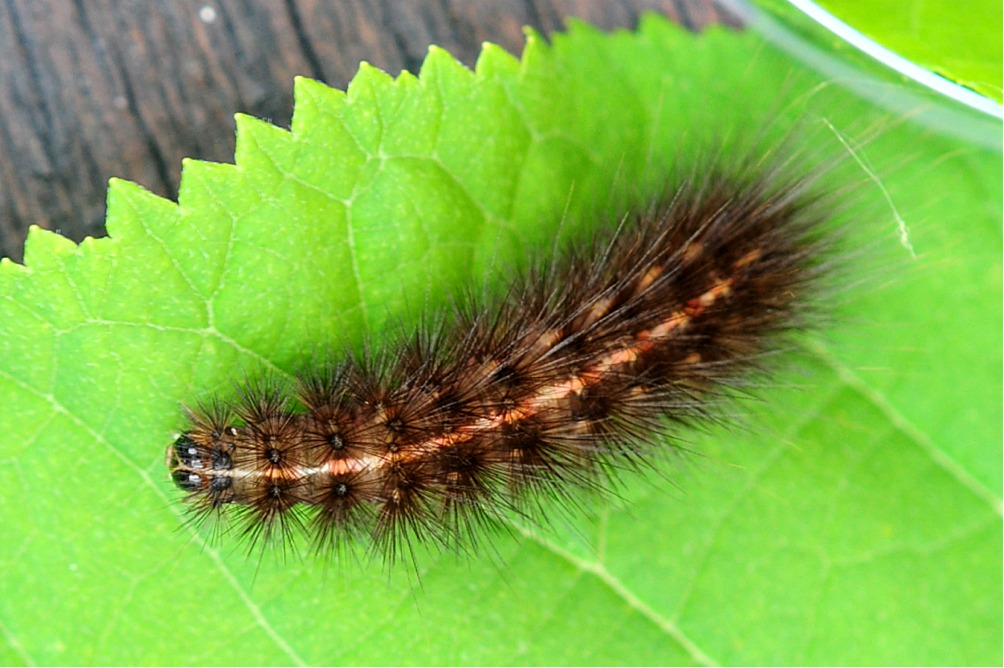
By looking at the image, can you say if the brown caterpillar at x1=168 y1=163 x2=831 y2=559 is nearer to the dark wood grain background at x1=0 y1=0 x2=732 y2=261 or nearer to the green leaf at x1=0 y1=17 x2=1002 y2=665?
the green leaf at x1=0 y1=17 x2=1002 y2=665

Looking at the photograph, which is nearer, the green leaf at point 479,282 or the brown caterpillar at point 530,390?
the green leaf at point 479,282

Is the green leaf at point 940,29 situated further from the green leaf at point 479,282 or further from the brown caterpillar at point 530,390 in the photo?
the brown caterpillar at point 530,390

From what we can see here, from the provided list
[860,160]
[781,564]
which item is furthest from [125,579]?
[860,160]

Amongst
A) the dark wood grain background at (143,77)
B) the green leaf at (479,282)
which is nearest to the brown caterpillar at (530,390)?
the green leaf at (479,282)

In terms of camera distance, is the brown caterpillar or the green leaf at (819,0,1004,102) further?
the green leaf at (819,0,1004,102)

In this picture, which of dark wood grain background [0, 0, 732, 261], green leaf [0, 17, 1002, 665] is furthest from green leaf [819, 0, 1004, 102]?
dark wood grain background [0, 0, 732, 261]
